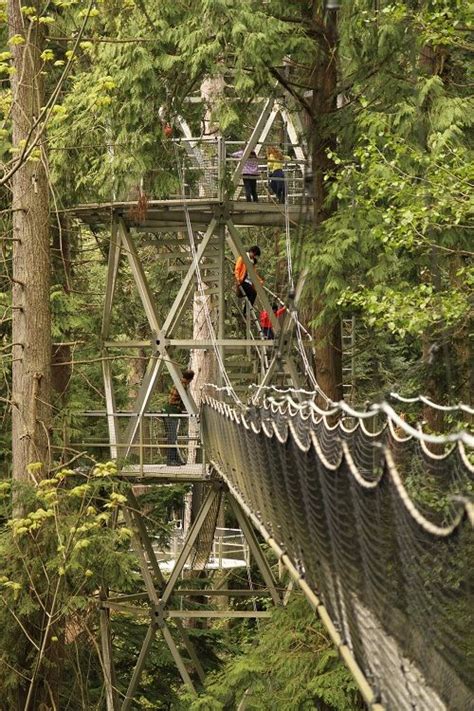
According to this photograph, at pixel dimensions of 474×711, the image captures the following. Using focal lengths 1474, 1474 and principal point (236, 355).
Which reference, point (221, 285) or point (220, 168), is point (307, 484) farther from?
point (220, 168)

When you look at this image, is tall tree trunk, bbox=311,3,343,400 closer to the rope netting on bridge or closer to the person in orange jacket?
the person in orange jacket

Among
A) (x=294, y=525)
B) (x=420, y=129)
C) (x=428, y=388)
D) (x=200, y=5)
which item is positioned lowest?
(x=294, y=525)

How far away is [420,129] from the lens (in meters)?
13.4

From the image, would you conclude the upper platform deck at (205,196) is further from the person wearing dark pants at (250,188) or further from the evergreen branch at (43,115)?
the evergreen branch at (43,115)

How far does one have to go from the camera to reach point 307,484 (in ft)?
23.8

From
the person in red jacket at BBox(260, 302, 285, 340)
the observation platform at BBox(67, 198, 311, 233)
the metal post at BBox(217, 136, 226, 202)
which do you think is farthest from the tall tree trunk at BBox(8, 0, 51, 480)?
the person in red jacket at BBox(260, 302, 285, 340)

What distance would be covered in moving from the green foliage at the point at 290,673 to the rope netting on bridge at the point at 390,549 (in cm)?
419

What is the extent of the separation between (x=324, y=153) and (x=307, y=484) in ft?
26.6

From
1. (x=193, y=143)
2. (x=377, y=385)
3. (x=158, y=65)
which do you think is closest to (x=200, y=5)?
(x=158, y=65)

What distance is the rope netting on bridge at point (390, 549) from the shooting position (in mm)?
4586

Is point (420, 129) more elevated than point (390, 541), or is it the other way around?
point (420, 129)

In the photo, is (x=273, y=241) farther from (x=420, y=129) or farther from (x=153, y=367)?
(x=420, y=129)

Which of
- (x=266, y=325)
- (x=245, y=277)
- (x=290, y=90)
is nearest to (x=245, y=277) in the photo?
(x=245, y=277)

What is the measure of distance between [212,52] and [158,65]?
816mm
